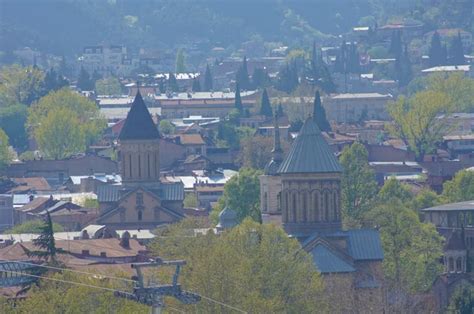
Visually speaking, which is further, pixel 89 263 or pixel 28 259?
pixel 89 263

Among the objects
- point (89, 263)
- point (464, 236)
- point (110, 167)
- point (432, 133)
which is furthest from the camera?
point (432, 133)

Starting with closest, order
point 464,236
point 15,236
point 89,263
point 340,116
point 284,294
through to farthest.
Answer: point 284,294
point 89,263
point 464,236
point 15,236
point 340,116

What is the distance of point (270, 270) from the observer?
73250mm

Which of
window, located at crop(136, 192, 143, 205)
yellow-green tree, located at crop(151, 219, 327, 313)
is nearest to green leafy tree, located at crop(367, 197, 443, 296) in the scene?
yellow-green tree, located at crop(151, 219, 327, 313)

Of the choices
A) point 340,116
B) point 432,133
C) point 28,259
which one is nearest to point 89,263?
point 28,259

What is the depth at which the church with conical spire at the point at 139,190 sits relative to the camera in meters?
108

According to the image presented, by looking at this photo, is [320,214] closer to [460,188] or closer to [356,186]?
[356,186]

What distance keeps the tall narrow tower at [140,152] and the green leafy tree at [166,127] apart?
149ft

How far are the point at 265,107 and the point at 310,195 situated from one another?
82.3 m

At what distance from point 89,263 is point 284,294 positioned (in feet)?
36.6

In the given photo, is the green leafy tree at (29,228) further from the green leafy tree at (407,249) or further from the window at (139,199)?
the green leafy tree at (407,249)

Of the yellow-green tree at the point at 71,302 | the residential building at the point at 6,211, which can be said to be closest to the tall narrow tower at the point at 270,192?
the yellow-green tree at the point at 71,302

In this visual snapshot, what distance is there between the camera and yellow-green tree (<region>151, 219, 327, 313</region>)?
68.6 metres

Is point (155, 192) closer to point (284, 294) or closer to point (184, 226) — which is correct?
point (184, 226)
